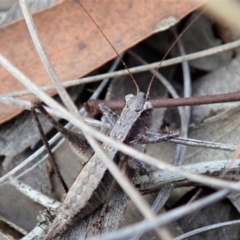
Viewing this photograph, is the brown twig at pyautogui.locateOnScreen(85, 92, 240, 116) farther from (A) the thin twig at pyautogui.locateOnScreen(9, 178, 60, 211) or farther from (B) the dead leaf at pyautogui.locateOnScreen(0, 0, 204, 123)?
(A) the thin twig at pyautogui.locateOnScreen(9, 178, 60, 211)

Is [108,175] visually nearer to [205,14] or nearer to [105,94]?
[105,94]

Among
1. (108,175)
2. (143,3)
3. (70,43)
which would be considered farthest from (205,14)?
(108,175)

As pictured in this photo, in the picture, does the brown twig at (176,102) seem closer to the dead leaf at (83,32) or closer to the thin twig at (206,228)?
the dead leaf at (83,32)

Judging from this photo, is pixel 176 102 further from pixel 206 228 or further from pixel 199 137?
pixel 206 228

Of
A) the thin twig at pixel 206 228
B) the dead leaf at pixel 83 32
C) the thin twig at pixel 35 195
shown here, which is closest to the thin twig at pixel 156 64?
the dead leaf at pixel 83 32

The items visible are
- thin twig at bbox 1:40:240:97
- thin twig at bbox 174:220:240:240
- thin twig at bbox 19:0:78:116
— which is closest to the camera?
thin twig at bbox 19:0:78:116

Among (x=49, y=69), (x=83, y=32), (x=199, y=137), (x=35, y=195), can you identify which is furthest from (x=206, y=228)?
(x=83, y=32)

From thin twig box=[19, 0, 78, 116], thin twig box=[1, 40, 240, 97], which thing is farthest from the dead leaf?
thin twig box=[19, 0, 78, 116]
